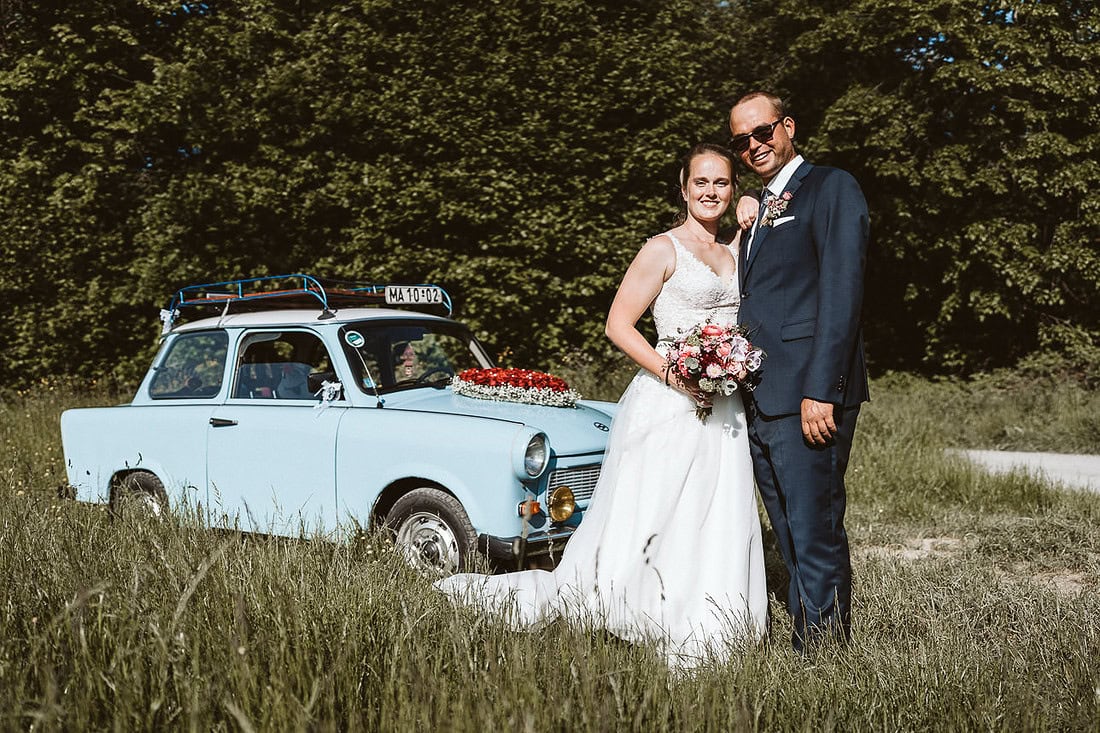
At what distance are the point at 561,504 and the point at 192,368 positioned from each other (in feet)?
9.96

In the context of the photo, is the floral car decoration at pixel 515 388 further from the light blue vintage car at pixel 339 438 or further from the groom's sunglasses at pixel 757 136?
the groom's sunglasses at pixel 757 136

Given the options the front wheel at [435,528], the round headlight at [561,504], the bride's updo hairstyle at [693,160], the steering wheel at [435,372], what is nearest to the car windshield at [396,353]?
the steering wheel at [435,372]

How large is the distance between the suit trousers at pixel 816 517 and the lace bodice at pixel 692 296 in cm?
63

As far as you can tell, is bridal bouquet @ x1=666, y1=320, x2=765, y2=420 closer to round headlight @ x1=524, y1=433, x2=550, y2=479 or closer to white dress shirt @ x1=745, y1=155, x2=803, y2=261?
white dress shirt @ x1=745, y1=155, x2=803, y2=261

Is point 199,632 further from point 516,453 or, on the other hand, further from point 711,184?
point 711,184

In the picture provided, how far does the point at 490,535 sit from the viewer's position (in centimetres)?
449

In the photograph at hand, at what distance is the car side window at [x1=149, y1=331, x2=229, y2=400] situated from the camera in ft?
19.1

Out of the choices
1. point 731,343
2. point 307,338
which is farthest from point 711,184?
point 307,338

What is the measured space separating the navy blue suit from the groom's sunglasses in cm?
21

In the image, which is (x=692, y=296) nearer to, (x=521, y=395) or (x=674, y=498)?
(x=674, y=498)

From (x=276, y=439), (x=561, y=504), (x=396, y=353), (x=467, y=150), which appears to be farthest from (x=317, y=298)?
(x=467, y=150)

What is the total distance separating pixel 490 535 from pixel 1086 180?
12.9 metres

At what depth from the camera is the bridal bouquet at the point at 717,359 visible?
3354mm

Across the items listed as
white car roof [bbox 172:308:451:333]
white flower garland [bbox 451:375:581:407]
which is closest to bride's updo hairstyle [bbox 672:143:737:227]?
white flower garland [bbox 451:375:581:407]
